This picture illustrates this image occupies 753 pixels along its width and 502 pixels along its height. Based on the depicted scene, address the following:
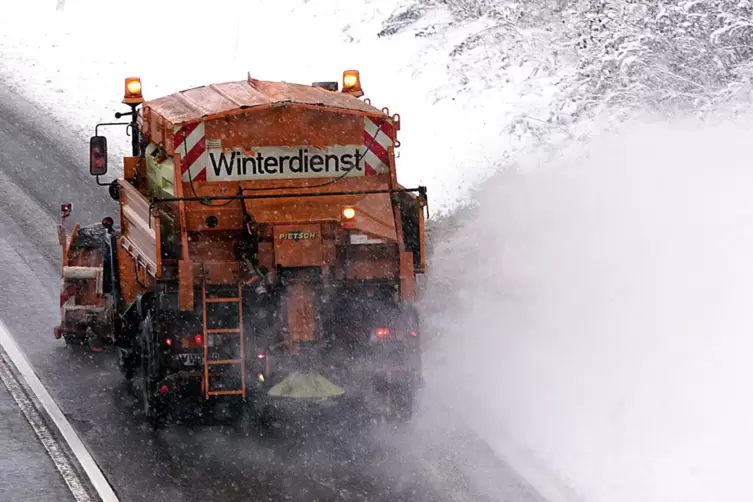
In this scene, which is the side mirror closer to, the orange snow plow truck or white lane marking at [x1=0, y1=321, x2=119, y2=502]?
the orange snow plow truck

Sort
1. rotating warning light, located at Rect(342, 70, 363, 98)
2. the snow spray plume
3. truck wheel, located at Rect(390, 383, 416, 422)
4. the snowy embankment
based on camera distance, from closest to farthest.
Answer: the snow spray plume
the snowy embankment
truck wheel, located at Rect(390, 383, 416, 422)
rotating warning light, located at Rect(342, 70, 363, 98)

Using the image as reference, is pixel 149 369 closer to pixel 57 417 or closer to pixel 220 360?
pixel 220 360

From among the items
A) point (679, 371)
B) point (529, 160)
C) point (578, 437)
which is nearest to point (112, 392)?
point (578, 437)

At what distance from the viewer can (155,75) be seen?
21.9 meters

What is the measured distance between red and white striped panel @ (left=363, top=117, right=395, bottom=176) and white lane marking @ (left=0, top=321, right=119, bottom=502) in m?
3.20

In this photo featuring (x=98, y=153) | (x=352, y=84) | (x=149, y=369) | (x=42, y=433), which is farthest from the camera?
(x=352, y=84)

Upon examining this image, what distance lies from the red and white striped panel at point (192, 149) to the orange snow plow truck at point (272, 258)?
11mm

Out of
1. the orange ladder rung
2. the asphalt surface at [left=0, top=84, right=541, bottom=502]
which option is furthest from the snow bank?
the orange ladder rung

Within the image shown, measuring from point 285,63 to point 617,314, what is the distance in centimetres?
1118

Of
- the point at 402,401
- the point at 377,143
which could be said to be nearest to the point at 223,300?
the point at 402,401

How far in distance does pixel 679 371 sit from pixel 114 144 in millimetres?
10784

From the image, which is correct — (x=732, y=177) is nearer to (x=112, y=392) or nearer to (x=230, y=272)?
(x=230, y=272)

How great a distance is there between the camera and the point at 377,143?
33.8 ft

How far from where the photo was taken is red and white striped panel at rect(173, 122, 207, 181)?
9.90m
